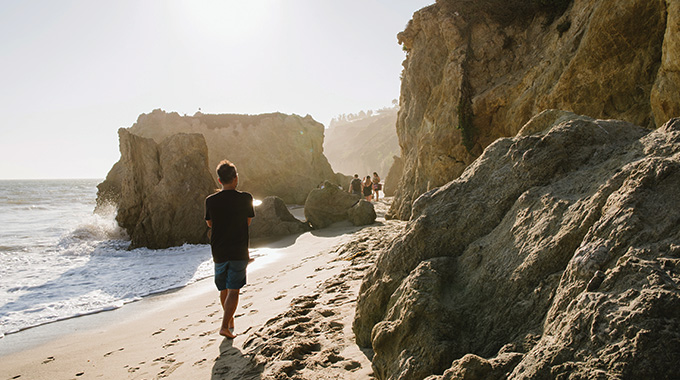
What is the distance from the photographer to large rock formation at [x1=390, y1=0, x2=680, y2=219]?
21.2ft

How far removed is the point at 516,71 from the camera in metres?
9.59

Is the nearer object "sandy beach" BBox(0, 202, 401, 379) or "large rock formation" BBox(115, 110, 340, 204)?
"sandy beach" BBox(0, 202, 401, 379)

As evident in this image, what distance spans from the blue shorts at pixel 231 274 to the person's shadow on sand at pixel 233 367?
0.72 metres

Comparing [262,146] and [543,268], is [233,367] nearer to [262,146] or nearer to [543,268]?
[543,268]

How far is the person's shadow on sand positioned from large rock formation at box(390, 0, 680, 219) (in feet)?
20.7

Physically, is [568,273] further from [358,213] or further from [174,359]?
[358,213]

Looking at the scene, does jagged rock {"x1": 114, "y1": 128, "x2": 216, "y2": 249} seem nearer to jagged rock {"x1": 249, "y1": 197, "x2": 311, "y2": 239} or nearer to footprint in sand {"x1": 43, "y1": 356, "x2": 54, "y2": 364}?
jagged rock {"x1": 249, "y1": 197, "x2": 311, "y2": 239}

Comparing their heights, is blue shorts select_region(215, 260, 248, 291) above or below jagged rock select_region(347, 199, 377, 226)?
above

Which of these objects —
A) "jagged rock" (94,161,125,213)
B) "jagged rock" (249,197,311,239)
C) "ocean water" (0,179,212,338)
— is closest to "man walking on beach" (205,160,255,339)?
"ocean water" (0,179,212,338)

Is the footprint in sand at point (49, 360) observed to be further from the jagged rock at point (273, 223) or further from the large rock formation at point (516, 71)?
the large rock formation at point (516, 71)

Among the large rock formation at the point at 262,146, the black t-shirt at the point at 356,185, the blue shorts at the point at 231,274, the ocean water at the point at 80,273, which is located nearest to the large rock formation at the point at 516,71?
the black t-shirt at the point at 356,185

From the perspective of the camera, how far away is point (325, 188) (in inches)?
488

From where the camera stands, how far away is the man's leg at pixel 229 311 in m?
3.67

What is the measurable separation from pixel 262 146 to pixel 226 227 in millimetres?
29878
